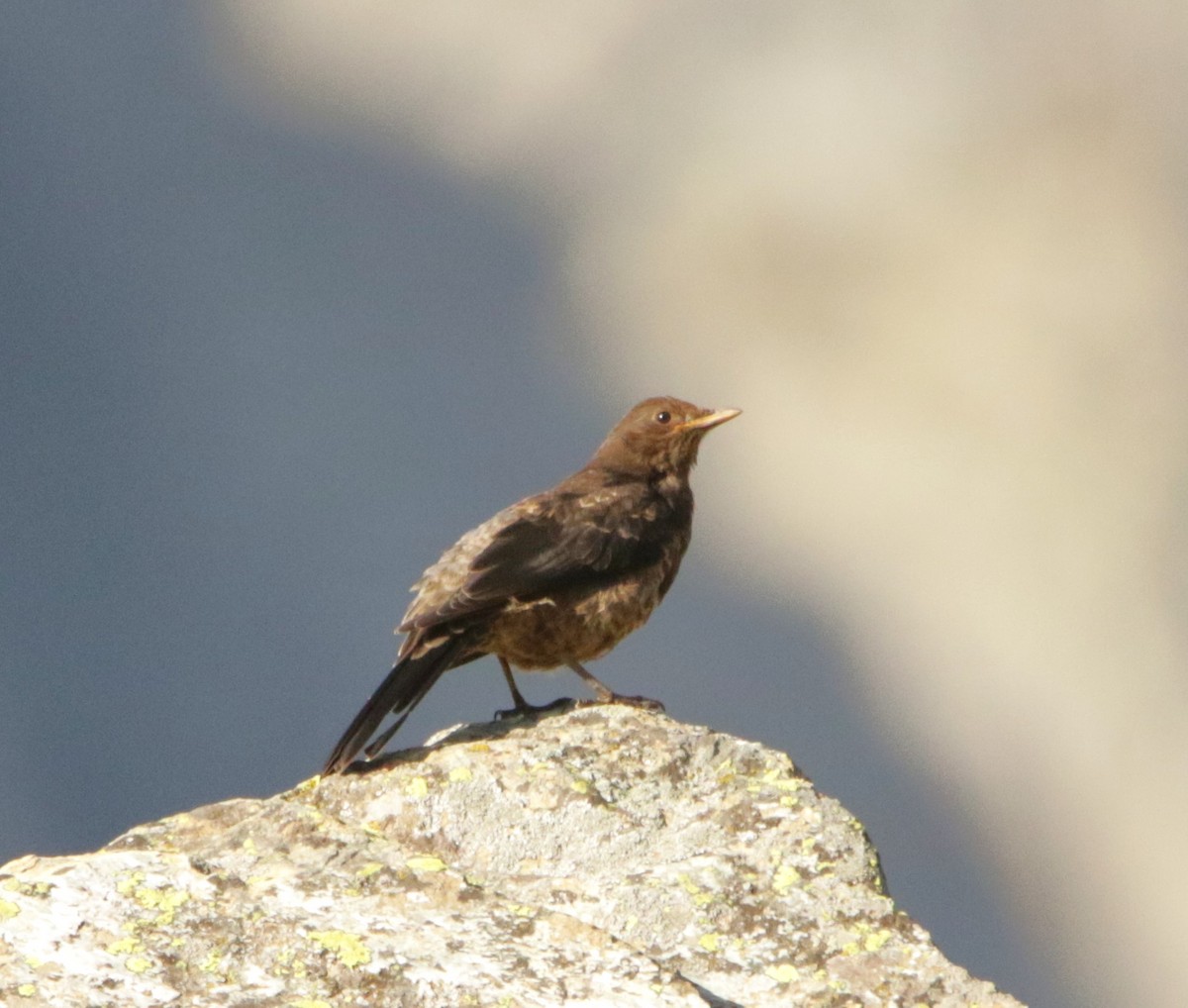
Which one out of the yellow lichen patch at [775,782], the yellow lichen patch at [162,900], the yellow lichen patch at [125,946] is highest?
the yellow lichen patch at [775,782]

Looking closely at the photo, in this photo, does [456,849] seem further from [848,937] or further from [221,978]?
[221,978]

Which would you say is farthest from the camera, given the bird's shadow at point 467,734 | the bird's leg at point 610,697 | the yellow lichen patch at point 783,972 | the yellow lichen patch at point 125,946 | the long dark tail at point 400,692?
the bird's leg at point 610,697

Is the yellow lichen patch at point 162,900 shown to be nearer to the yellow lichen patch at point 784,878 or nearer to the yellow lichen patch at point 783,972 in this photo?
the yellow lichen patch at point 783,972

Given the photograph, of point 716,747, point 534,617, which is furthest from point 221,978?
point 534,617

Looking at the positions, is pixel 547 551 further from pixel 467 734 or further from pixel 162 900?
pixel 162 900

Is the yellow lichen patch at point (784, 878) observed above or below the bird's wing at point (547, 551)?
below

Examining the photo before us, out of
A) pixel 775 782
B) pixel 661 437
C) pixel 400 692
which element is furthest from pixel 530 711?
pixel 661 437

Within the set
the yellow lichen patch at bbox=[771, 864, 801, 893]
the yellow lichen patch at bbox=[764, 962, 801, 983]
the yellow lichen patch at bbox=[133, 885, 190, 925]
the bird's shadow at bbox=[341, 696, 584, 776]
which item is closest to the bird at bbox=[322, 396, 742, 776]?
the bird's shadow at bbox=[341, 696, 584, 776]

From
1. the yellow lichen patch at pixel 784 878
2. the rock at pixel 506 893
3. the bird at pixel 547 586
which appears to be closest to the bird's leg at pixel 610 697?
the bird at pixel 547 586

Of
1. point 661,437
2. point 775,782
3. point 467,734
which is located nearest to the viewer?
point 775,782
